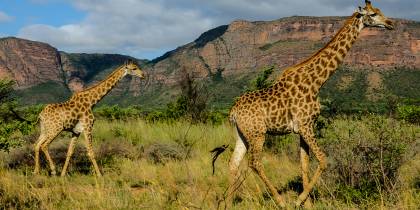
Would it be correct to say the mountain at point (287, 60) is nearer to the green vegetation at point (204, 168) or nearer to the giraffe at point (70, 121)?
the green vegetation at point (204, 168)

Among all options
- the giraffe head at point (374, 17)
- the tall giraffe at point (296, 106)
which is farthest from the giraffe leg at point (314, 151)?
the giraffe head at point (374, 17)

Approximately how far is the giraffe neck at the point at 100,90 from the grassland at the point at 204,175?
1.54 m

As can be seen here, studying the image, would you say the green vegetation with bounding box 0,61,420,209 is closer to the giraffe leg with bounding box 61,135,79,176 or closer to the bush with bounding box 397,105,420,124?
the bush with bounding box 397,105,420,124

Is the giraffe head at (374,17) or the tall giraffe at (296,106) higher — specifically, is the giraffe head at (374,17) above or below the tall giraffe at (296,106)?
above

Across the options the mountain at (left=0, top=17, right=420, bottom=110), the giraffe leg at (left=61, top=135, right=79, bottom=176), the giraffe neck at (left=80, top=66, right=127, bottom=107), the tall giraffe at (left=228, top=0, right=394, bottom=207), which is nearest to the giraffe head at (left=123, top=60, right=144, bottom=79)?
the giraffe neck at (left=80, top=66, right=127, bottom=107)

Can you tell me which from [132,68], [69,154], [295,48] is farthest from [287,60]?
[69,154]

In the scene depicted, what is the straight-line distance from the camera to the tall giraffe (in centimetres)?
679

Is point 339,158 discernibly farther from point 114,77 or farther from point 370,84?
point 370,84

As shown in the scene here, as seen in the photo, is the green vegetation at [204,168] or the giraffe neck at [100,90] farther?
the giraffe neck at [100,90]

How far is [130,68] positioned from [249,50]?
17720 cm

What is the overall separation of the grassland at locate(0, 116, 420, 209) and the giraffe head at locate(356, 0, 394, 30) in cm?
151

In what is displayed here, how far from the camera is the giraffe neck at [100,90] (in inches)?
448

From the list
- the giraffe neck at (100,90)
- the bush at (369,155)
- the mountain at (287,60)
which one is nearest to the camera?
the bush at (369,155)

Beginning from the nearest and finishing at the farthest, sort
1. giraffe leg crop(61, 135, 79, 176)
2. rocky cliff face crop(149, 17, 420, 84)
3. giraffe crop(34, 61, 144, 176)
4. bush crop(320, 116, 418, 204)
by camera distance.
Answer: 1. bush crop(320, 116, 418, 204)
2. giraffe leg crop(61, 135, 79, 176)
3. giraffe crop(34, 61, 144, 176)
4. rocky cliff face crop(149, 17, 420, 84)
